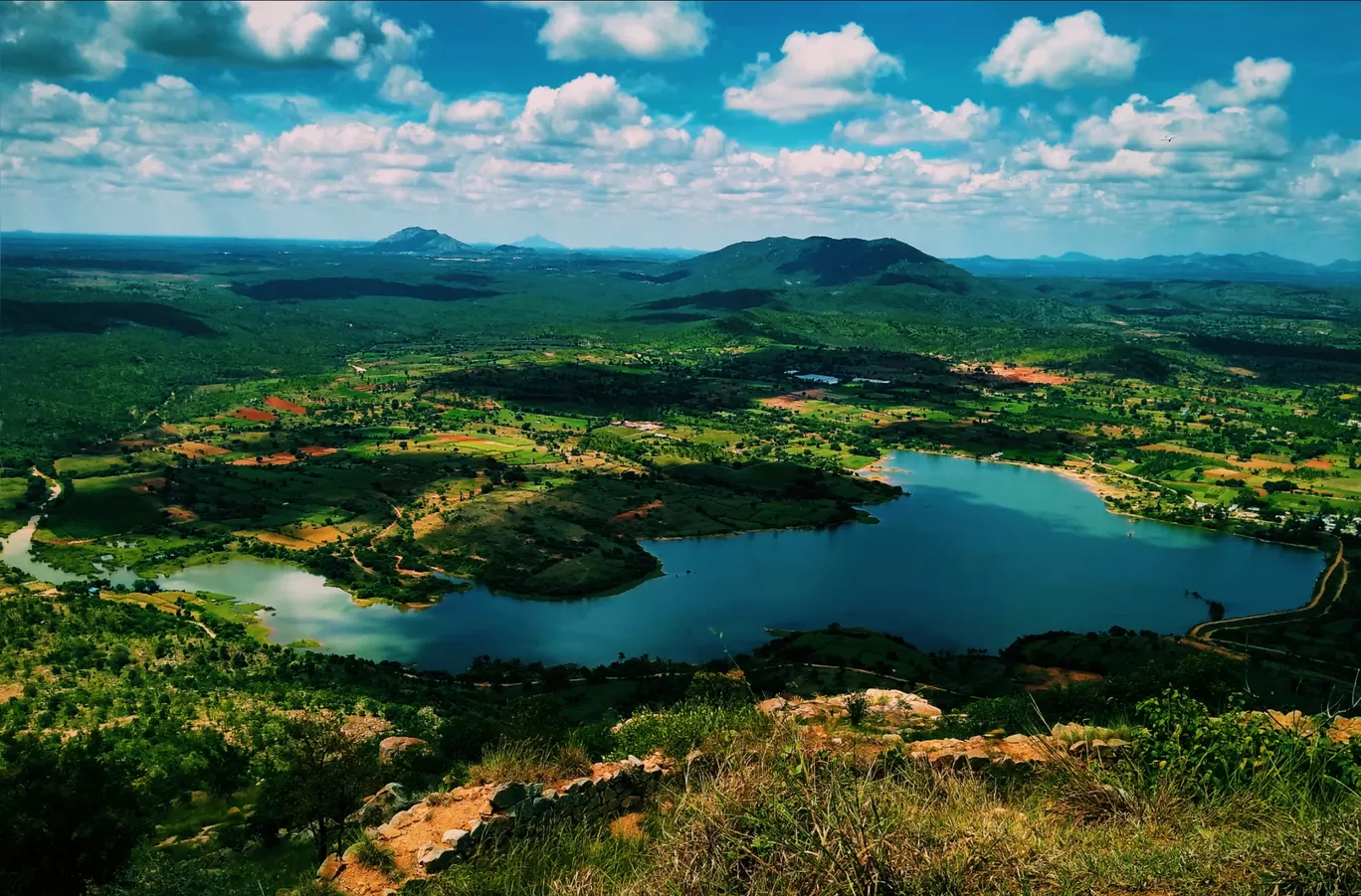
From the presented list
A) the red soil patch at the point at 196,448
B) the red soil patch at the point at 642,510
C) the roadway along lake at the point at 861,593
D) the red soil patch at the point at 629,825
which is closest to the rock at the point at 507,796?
the red soil patch at the point at 629,825

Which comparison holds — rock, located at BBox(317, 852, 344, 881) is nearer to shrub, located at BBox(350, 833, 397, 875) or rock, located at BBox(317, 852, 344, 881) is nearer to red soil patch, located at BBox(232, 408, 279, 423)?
shrub, located at BBox(350, 833, 397, 875)

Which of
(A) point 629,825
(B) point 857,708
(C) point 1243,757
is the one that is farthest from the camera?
(B) point 857,708

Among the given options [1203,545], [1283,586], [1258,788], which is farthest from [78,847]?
[1203,545]

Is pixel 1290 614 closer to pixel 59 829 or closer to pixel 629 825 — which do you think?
pixel 629 825

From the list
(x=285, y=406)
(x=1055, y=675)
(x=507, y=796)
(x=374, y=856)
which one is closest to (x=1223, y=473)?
(x=1055, y=675)

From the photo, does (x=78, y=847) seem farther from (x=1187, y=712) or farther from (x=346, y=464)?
(x=346, y=464)
